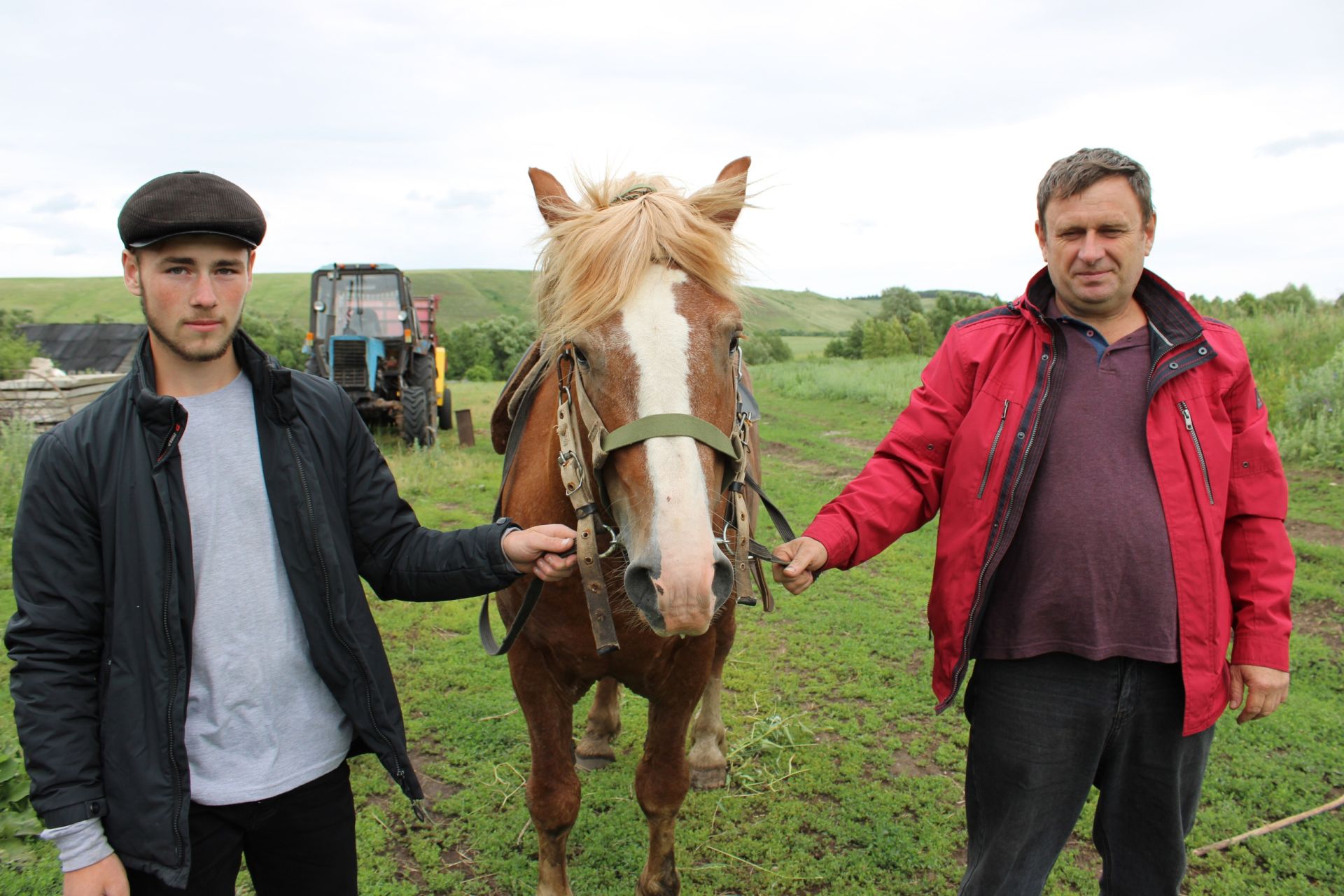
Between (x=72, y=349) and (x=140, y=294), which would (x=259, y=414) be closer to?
(x=140, y=294)

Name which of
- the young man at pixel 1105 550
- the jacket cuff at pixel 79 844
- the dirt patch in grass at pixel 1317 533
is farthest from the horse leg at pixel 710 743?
the dirt patch in grass at pixel 1317 533

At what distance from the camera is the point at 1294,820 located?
3.03 meters

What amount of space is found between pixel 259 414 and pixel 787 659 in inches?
145

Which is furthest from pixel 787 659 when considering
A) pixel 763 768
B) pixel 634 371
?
pixel 634 371

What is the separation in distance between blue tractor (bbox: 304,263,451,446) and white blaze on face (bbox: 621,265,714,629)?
10432 mm

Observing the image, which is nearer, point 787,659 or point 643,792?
point 643,792

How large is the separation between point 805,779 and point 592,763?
99 centimetres

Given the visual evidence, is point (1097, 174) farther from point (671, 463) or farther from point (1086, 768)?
point (1086, 768)

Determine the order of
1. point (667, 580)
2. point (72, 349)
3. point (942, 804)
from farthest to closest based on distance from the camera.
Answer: point (72, 349) → point (942, 804) → point (667, 580)

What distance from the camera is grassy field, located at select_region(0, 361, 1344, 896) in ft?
9.46

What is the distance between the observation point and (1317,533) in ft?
21.0

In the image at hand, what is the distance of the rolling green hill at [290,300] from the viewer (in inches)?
2267

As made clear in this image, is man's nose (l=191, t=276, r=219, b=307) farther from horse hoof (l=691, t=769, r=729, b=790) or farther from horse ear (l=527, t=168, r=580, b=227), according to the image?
horse hoof (l=691, t=769, r=729, b=790)

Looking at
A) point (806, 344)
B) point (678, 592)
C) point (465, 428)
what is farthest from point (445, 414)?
point (806, 344)
